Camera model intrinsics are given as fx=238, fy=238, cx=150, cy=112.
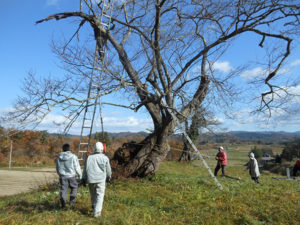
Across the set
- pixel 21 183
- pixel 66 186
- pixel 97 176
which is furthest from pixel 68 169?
pixel 21 183

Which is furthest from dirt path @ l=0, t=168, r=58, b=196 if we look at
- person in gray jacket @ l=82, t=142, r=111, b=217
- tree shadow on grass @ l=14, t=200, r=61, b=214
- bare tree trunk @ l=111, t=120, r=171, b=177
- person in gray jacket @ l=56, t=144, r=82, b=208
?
person in gray jacket @ l=82, t=142, r=111, b=217

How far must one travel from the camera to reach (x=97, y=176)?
511cm

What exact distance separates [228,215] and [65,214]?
11.4ft

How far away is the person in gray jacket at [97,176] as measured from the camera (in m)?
5.08

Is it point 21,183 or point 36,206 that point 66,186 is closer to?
point 36,206

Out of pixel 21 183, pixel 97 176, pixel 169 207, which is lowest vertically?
pixel 21 183

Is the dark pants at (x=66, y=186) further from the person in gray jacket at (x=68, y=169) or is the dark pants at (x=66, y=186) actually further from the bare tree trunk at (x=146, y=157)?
the bare tree trunk at (x=146, y=157)

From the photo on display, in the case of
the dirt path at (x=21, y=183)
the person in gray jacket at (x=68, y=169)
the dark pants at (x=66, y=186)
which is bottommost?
the dirt path at (x=21, y=183)

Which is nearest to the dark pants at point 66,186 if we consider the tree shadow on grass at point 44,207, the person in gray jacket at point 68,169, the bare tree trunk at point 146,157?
the person in gray jacket at point 68,169

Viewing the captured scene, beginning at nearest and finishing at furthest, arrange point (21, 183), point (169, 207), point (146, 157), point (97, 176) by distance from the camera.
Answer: point (97, 176), point (169, 207), point (146, 157), point (21, 183)

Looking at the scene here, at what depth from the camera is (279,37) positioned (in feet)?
28.6

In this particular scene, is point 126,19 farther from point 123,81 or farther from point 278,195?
point 278,195

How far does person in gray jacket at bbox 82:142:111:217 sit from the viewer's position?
5.08m

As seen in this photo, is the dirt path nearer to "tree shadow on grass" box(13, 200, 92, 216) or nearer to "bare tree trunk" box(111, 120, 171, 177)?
"bare tree trunk" box(111, 120, 171, 177)
